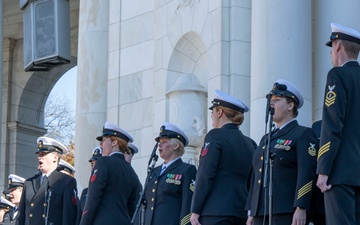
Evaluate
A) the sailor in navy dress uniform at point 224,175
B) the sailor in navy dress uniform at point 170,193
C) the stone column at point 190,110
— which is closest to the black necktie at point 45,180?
the sailor in navy dress uniform at point 170,193

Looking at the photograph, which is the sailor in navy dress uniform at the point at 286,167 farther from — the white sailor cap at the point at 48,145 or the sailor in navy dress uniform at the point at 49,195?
the white sailor cap at the point at 48,145

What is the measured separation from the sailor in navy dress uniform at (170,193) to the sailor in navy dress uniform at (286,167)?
57.7 inches

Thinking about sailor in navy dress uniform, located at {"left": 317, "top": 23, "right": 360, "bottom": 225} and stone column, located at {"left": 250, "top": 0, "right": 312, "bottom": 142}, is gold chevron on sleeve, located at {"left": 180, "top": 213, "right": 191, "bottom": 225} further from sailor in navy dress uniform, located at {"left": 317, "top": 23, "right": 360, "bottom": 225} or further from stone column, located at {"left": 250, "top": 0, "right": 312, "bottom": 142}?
sailor in navy dress uniform, located at {"left": 317, "top": 23, "right": 360, "bottom": 225}

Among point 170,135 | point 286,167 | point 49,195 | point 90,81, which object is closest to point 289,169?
point 286,167

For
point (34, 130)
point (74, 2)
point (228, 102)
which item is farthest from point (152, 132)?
point (34, 130)

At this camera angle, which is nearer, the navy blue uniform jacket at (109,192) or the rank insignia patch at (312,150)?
the rank insignia patch at (312,150)

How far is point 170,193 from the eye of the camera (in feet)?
39.9

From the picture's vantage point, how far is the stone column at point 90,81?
744 inches

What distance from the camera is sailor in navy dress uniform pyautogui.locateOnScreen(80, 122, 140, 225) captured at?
12.8m

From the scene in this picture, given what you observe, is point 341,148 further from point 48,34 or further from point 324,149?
point 48,34

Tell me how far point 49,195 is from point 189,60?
4.25 metres

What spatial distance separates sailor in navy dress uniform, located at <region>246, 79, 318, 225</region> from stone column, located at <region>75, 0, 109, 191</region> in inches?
333

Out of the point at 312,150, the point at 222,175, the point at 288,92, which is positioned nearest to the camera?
the point at 312,150

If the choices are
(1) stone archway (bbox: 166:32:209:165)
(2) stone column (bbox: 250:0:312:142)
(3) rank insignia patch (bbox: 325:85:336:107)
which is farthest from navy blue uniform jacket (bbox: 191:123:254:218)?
(1) stone archway (bbox: 166:32:209:165)
